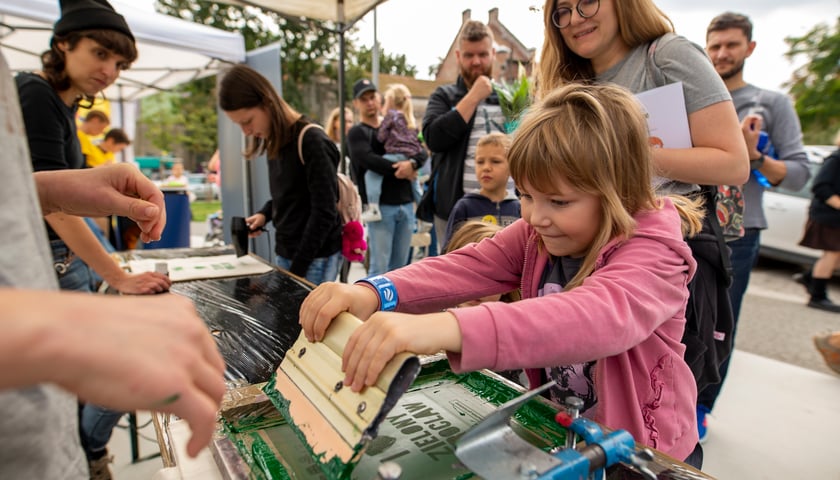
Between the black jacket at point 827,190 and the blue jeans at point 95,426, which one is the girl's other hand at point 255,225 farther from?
the black jacket at point 827,190

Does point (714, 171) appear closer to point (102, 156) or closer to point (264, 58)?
point (264, 58)

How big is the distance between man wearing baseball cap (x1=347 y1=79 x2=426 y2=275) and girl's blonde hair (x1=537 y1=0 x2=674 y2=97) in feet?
7.41

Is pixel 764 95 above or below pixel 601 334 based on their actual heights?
above

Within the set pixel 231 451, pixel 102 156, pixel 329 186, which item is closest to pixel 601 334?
pixel 231 451

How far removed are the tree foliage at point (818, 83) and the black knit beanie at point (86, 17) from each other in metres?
13.1

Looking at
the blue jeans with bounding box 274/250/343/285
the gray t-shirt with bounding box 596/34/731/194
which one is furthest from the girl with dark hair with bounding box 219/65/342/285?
the gray t-shirt with bounding box 596/34/731/194

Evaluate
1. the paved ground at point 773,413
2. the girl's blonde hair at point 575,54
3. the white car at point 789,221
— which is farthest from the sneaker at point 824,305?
the girl's blonde hair at point 575,54

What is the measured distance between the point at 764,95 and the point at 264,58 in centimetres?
417

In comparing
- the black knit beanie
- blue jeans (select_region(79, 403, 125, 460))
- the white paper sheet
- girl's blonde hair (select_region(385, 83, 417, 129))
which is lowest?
blue jeans (select_region(79, 403, 125, 460))

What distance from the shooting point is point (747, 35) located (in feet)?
7.05

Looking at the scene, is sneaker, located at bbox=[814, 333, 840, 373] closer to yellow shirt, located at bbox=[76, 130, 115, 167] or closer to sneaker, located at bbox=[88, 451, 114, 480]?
sneaker, located at bbox=[88, 451, 114, 480]

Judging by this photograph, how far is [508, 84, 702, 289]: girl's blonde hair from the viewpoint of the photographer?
35.4 inches

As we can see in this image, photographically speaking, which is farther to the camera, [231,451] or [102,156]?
[102,156]

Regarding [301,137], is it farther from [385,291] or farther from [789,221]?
[789,221]
